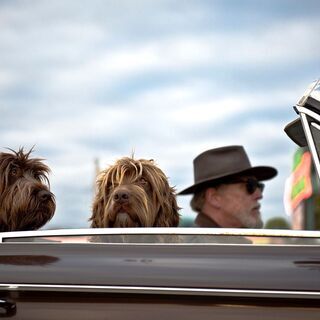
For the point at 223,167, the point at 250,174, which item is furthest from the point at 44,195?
the point at 250,174

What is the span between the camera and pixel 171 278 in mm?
2166

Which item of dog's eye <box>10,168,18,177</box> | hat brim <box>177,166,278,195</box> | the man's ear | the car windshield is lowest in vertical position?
the car windshield

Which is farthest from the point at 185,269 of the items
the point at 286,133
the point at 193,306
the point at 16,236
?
the point at 286,133

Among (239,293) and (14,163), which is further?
(14,163)

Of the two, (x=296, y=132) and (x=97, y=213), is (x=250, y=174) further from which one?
(x=296, y=132)

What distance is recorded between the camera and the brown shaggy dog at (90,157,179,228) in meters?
3.37

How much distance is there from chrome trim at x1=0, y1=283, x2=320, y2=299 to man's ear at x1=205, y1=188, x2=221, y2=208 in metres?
2.39

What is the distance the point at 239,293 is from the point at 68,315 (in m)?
0.55

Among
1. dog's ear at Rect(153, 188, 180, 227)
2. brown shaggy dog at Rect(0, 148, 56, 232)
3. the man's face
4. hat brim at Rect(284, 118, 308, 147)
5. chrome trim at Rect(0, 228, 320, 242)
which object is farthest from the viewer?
the man's face

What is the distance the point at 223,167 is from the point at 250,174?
0.65 feet

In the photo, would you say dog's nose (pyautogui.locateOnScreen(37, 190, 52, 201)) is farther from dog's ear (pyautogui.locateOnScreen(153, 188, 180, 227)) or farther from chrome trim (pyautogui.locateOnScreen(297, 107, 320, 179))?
chrome trim (pyautogui.locateOnScreen(297, 107, 320, 179))

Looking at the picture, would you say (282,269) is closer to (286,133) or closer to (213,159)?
(286,133)

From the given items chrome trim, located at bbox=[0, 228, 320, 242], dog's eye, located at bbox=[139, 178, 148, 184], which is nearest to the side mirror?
chrome trim, located at bbox=[0, 228, 320, 242]

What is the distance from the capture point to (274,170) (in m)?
4.74
